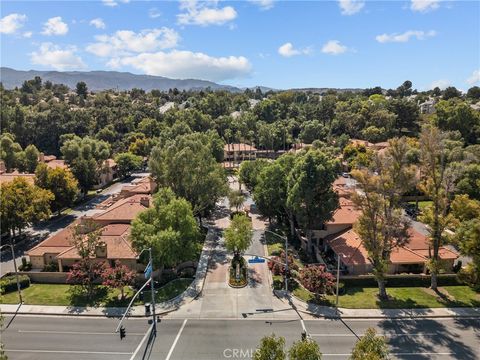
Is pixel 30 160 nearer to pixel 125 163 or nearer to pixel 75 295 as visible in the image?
pixel 125 163

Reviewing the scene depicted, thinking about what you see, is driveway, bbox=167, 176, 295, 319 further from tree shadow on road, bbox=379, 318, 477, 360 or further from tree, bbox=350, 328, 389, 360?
tree, bbox=350, 328, 389, 360

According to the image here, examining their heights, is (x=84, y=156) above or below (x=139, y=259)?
above

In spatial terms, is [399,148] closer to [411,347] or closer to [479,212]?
[479,212]

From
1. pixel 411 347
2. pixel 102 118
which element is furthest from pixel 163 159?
pixel 102 118

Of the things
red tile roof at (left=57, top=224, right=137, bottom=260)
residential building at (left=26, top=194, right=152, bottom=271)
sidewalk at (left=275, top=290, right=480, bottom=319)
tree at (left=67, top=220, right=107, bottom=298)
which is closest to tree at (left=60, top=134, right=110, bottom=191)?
residential building at (left=26, top=194, right=152, bottom=271)

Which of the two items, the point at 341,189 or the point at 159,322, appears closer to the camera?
the point at 159,322

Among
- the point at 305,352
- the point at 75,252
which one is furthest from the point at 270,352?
the point at 75,252

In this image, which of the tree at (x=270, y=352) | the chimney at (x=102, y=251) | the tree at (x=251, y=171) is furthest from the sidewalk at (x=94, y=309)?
the tree at (x=251, y=171)
